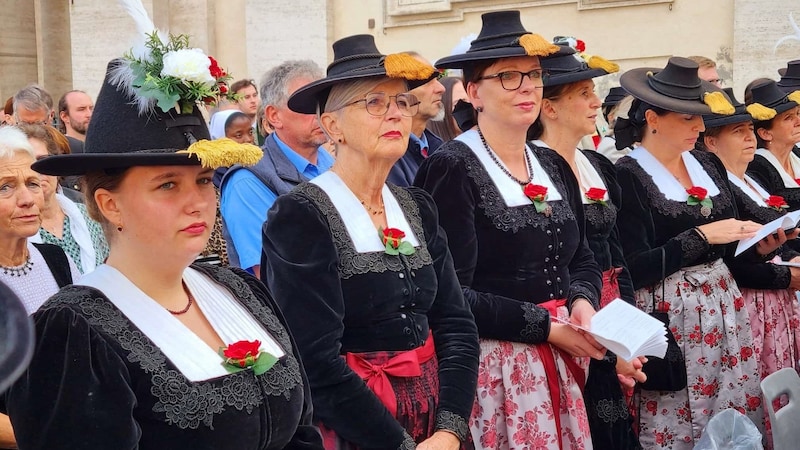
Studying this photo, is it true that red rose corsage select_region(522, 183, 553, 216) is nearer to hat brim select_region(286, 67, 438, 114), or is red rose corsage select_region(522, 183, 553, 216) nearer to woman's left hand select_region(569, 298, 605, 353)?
woman's left hand select_region(569, 298, 605, 353)

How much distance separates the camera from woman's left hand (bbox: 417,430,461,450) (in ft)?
10.4

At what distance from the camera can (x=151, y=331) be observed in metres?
2.29

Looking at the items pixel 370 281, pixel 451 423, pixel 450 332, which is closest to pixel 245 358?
pixel 370 281

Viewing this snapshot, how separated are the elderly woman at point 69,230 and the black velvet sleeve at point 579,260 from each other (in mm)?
1957

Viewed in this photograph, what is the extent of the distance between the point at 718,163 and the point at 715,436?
1685 mm

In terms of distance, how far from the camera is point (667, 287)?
5.04 m

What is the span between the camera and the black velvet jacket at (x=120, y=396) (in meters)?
2.07

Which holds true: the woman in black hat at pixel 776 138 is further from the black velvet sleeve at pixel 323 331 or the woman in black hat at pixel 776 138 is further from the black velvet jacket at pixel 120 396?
the black velvet jacket at pixel 120 396

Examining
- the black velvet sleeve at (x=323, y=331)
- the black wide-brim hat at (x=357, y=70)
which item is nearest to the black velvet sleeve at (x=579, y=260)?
the black wide-brim hat at (x=357, y=70)

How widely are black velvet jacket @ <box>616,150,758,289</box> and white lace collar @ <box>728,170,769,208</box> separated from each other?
0.65 metres

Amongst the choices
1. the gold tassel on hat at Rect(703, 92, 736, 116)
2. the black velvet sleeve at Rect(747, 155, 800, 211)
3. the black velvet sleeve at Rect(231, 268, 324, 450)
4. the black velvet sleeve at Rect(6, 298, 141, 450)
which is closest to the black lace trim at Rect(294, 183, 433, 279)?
the black velvet sleeve at Rect(231, 268, 324, 450)

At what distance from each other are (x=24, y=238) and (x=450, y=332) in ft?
5.22

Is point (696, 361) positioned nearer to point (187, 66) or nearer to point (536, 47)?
point (536, 47)

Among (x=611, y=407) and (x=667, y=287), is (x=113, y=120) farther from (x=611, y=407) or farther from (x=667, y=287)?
(x=667, y=287)
